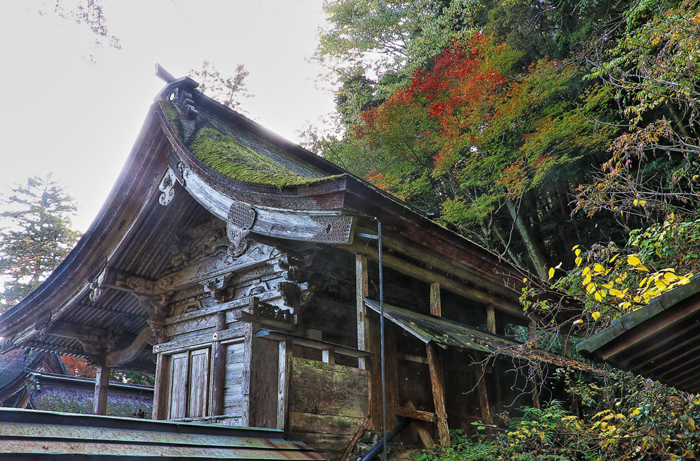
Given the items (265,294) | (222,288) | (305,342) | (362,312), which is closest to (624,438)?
(362,312)

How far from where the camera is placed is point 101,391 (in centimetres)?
910

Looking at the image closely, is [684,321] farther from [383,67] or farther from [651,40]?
[383,67]

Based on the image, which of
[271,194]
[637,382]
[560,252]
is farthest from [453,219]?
[271,194]

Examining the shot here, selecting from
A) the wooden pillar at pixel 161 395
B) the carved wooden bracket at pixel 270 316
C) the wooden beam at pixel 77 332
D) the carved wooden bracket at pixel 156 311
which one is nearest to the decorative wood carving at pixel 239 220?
the carved wooden bracket at pixel 270 316

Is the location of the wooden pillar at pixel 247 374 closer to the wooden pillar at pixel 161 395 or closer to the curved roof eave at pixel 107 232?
the wooden pillar at pixel 161 395

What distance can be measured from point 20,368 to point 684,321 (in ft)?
52.3

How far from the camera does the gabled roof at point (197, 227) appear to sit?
5.34 metres

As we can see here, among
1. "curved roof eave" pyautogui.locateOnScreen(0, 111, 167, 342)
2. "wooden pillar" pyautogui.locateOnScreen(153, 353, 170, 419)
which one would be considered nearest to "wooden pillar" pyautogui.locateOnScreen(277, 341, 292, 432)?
"curved roof eave" pyautogui.locateOnScreen(0, 111, 167, 342)

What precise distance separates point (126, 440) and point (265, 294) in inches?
133

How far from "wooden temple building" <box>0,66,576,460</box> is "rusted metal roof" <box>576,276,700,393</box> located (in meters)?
2.28

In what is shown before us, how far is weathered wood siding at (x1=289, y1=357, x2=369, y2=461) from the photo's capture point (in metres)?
4.75

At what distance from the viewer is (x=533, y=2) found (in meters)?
16.1

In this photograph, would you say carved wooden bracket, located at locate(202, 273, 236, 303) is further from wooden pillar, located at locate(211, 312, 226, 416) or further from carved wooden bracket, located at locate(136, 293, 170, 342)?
carved wooden bracket, located at locate(136, 293, 170, 342)

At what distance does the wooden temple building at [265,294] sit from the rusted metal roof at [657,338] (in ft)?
7.48
